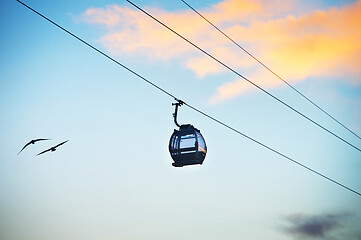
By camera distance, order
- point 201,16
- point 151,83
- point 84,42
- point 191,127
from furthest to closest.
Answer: point 191,127 → point 201,16 → point 151,83 → point 84,42

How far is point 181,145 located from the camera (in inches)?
613

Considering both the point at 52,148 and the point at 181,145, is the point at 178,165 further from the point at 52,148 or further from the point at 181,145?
the point at 52,148

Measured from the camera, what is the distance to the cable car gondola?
50.5ft

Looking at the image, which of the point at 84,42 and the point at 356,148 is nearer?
the point at 84,42

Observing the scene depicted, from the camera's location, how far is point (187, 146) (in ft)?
50.7

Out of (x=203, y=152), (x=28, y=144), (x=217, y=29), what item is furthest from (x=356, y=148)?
(x=28, y=144)

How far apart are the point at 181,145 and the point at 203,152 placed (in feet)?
2.12

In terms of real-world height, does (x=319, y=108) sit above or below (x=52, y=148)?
above

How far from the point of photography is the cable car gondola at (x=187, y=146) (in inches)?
606

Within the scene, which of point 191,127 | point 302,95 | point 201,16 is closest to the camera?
point 201,16

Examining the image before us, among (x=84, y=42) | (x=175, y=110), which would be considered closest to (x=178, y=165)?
(x=175, y=110)

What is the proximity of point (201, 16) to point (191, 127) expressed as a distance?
14.0 feet

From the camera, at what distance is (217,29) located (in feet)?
40.5

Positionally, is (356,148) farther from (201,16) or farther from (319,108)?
(201,16)
